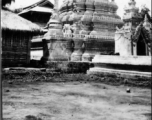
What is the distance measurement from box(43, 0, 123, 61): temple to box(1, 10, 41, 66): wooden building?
122 centimetres

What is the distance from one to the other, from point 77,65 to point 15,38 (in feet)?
12.3

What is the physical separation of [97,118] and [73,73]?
812 cm

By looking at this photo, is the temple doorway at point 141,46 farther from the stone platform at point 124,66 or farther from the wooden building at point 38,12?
the wooden building at point 38,12

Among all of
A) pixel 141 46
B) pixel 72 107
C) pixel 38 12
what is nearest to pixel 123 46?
pixel 141 46

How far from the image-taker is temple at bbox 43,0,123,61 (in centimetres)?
1454

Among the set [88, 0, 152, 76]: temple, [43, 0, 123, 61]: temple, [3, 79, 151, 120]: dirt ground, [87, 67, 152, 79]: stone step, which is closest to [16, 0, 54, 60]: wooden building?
[43, 0, 123, 61]: temple

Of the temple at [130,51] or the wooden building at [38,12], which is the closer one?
the temple at [130,51]

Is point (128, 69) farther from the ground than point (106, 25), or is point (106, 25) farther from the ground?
point (106, 25)

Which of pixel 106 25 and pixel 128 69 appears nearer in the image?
pixel 128 69

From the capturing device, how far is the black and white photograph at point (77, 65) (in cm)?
503

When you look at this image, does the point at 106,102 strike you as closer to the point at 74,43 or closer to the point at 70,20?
the point at 74,43

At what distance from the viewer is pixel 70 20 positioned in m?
16.9

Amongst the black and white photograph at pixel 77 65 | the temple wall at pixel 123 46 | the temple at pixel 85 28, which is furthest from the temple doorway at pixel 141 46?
the temple at pixel 85 28

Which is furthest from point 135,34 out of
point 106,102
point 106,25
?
point 106,102
